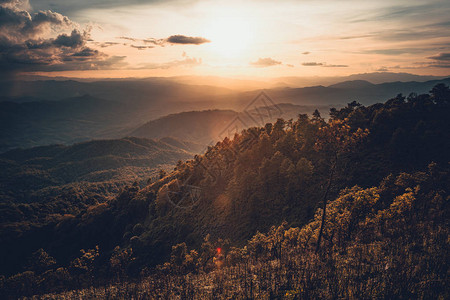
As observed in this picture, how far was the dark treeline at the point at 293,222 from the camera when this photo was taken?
1955 centimetres

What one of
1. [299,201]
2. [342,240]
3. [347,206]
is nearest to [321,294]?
[342,240]

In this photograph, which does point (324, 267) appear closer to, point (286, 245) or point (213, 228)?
point (286, 245)

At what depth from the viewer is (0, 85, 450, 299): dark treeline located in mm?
19547

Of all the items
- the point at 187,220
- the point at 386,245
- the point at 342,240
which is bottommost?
the point at 187,220

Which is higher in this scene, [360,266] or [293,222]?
[360,266]

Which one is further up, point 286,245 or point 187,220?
point 286,245

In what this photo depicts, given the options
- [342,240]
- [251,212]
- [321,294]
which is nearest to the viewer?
[321,294]

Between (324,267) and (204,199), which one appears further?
(204,199)

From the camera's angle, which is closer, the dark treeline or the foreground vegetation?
the foreground vegetation

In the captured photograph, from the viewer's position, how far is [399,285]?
1509 cm

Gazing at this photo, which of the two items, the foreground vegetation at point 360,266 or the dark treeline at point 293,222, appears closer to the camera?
the foreground vegetation at point 360,266

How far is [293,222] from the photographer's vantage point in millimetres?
53938

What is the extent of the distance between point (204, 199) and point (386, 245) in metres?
73.0

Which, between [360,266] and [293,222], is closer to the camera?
[360,266]
